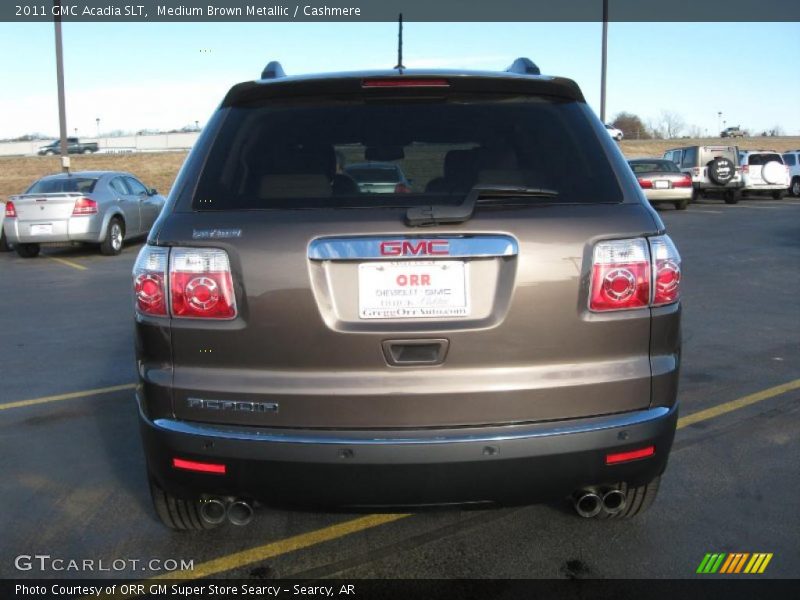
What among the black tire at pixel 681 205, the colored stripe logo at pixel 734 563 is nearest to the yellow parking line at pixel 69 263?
the colored stripe logo at pixel 734 563

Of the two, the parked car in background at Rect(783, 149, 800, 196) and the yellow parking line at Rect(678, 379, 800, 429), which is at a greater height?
the parked car in background at Rect(783, 149, 800, 196)

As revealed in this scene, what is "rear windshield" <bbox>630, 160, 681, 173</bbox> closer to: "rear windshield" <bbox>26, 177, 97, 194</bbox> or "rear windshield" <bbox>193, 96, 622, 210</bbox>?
"rear windshield" <bbox>26, 177, 97, 194</bbox>

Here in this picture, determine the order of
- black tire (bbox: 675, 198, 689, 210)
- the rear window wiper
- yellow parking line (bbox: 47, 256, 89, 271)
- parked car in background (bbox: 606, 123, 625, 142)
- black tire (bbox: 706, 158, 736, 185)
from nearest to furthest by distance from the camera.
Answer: the rear window wiper, parked car in background (bbox: 606, 123, 625, 142), yellow parking line (bbox: 47, 256, 89, 271), black tire (bbox: 675, 198, 689, 210), black tire (bbox: 706, 158, 736, 185)

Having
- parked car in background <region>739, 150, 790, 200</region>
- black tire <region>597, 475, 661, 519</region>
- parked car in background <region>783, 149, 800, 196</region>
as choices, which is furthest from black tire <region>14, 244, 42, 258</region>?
parked car in background <region>783, 149, 800, 196</region>

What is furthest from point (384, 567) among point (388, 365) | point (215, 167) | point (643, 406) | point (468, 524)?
point (215, 167)

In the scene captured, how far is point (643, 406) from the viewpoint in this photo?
281 cm

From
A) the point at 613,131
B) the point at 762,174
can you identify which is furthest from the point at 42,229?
the point at 762,174

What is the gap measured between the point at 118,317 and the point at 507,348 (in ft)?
22.9

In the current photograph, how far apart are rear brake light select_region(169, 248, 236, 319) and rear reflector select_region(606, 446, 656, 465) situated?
1373 mm

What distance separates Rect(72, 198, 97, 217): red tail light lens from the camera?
47.2ft

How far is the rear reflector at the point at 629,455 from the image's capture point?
278 cm

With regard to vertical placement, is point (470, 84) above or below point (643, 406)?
above

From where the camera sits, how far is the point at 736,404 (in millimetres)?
5293

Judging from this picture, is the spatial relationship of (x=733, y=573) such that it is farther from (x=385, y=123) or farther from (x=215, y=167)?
(x=215, y=167)
